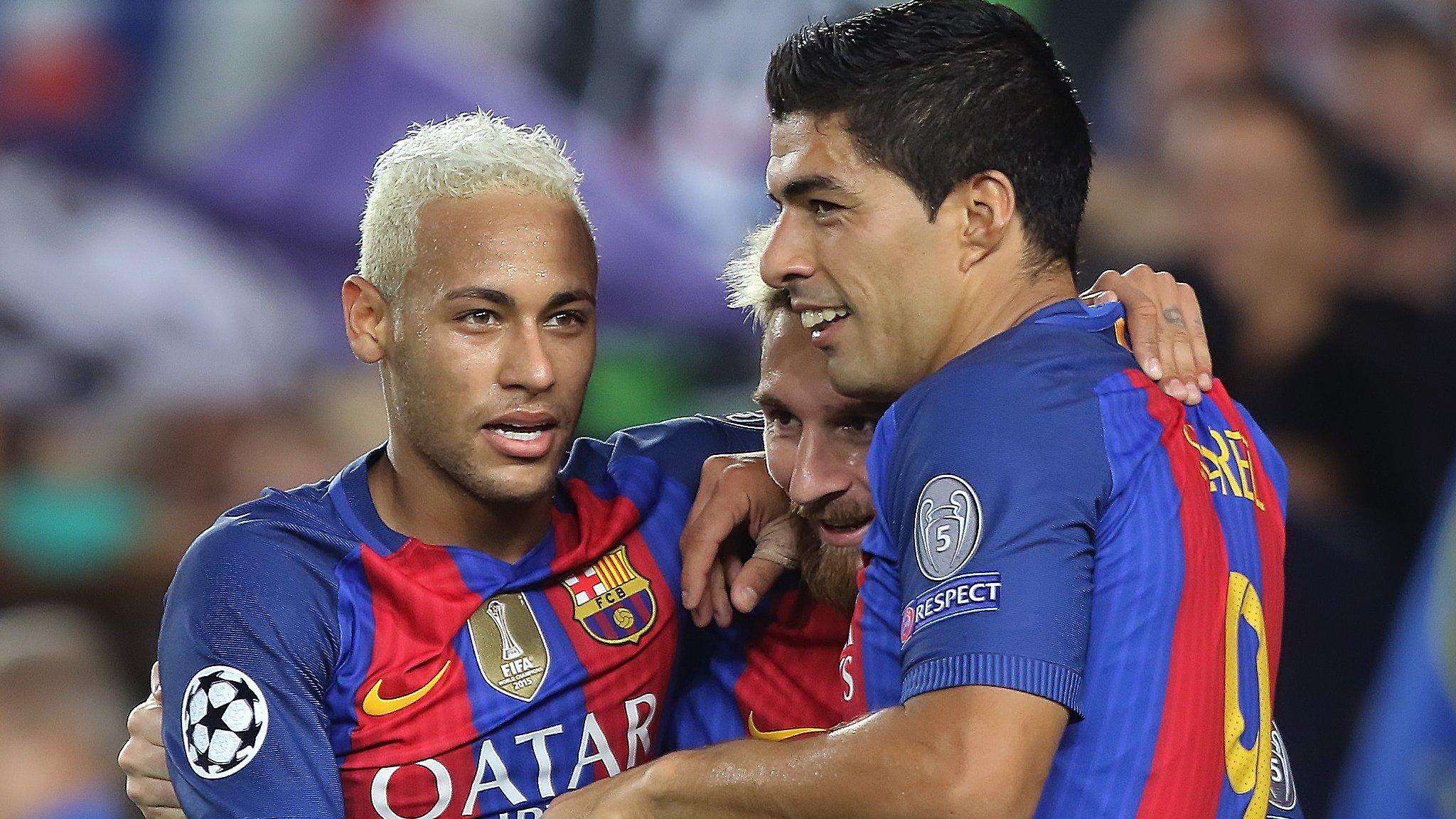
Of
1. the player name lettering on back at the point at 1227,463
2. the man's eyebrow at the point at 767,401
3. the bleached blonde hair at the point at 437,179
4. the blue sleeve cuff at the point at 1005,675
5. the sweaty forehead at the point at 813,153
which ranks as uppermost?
the bleached blonde hair at the point at 437,179

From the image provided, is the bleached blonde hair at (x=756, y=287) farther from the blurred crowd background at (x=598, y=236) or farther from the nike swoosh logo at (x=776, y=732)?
the blurred crowd background at (x=598, y=236)

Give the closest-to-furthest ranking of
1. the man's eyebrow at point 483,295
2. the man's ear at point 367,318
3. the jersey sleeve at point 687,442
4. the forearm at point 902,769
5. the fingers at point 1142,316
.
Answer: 1. the forearm at point 902,769
2. the fingers at point 1142,316
3. the man's eyebrow at point 483,295
4. the man's ear at point 367,318
5. the jersey sleeve at point 687,442

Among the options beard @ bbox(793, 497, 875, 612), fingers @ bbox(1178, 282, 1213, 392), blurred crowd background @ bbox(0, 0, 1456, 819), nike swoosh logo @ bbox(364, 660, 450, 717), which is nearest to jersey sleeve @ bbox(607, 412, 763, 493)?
beard @ bbox(793, 497, 875, 612)

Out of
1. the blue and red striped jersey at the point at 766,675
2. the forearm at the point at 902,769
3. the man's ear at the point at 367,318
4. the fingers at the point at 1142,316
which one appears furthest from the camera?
the blue and red striped jersey at the point at 766,675

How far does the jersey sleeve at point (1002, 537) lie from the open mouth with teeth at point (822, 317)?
0.33 meters

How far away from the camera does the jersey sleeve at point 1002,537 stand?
181 cm

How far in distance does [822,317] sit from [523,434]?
63 cm

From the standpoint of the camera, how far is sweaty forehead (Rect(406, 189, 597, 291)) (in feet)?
8.32

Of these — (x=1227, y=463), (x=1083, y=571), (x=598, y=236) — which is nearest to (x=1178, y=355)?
(x=1227, y=463)

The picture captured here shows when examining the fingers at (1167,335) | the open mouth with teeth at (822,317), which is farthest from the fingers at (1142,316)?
the open mouth with teeth at (822,317)

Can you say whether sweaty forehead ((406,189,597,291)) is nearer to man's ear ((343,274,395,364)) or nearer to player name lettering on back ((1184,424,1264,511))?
man's ear ((343,274,395,364))

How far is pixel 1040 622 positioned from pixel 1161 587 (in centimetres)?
22

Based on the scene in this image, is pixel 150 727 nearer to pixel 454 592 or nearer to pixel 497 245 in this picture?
pixel 454 592

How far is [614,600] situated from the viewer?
8.91 ft
